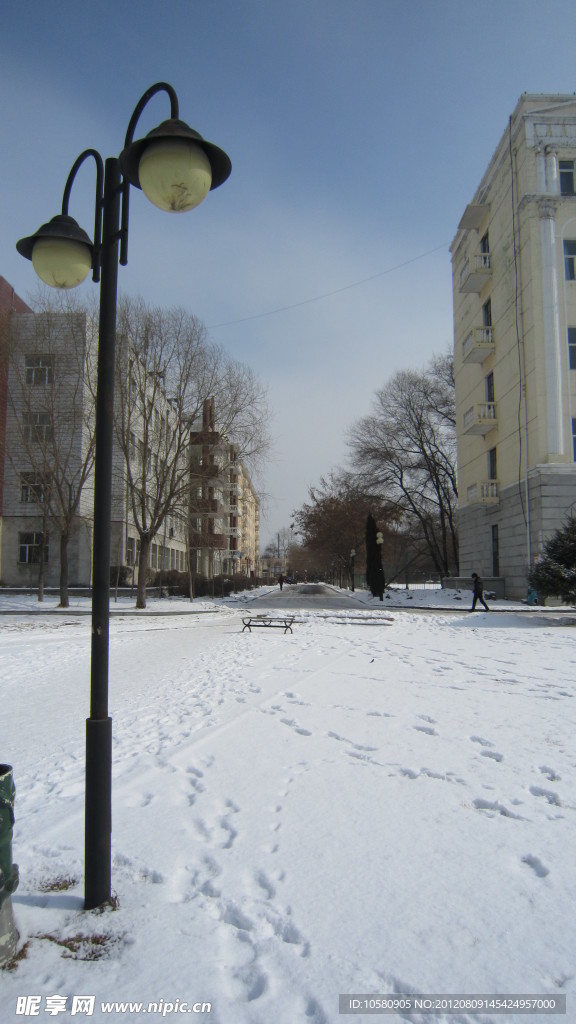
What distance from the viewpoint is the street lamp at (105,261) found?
3191 mm

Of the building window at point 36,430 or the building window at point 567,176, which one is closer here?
the building window at point 36,430

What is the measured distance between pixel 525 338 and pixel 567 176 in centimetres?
716

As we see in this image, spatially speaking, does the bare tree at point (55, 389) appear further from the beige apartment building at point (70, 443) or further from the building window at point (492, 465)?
the building window at point (492, 465)

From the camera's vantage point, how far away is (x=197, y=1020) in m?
2.36

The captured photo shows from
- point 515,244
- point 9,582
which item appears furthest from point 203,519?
point 515,244

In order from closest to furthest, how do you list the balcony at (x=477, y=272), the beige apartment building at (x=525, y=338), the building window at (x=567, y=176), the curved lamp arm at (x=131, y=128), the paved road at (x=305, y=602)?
the curved lamp arm at (x=131, y=128)
the beige apartment building at (x=525, y=338)
the building window at (x=567, y=176)
the balcony at (x=477, y=272)
the paved road at (x=305, y=602)

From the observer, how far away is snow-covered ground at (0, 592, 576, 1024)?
258 cm

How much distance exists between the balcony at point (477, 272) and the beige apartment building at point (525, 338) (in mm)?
54

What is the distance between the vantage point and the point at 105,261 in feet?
11.7

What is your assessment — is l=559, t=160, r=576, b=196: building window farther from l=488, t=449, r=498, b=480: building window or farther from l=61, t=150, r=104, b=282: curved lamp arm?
l=61, t=150, r=104, b=282: curved lamp arm

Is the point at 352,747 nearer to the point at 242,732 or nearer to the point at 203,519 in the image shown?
the point at 242,732

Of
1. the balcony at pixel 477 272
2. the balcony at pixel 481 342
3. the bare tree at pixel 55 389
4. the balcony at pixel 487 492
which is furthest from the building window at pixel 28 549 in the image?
the balcony at pixel 477 272

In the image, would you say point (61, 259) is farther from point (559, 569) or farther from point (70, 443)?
point (70, 443)

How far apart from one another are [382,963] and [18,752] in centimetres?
414
